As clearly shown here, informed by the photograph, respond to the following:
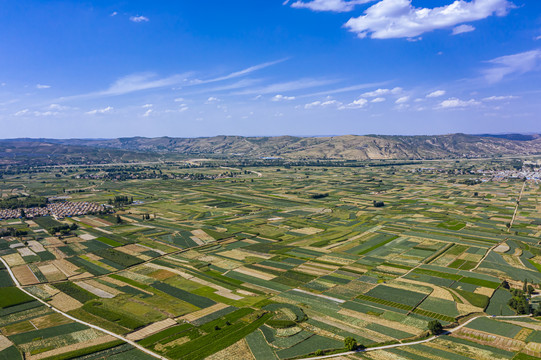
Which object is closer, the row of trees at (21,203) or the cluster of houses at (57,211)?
the cluster of houses at (57,211)

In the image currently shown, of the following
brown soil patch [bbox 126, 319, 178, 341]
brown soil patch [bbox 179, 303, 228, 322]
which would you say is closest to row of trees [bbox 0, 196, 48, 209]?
brown soil patch [bbox 126, 319, 178, 341]

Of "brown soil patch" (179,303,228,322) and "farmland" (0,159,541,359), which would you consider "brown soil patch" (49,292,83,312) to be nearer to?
"farmland" (0,159,541,359)

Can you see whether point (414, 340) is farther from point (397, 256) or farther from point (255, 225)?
point (255, 225)

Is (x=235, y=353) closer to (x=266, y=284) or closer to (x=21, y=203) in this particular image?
(x=266, y=284)

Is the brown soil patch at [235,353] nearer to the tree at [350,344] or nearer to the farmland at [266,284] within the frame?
the farmland at [266,284]

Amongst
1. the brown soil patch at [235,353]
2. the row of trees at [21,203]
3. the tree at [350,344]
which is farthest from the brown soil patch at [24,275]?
the row of trees at [21,203]

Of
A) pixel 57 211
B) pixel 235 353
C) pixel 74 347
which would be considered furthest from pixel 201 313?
pixel 57 211

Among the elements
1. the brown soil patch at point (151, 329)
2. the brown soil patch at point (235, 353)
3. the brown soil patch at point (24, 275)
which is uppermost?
the brown soil patch at point (24, 275)
